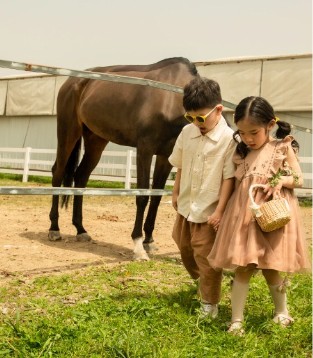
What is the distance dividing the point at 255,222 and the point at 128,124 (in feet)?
8.63

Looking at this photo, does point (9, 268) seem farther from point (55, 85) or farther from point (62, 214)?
point (55, 85)

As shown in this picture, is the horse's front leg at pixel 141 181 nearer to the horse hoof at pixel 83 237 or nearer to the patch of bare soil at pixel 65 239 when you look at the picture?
the patch of bare soil at pixel 65 239

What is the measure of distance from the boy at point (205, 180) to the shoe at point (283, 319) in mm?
346

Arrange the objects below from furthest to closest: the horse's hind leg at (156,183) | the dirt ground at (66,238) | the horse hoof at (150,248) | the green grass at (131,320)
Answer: the horse's hind leg at (156,183), the horse hoof at (150,248), the dirt ground at (66,238), the green grass at (131,320)

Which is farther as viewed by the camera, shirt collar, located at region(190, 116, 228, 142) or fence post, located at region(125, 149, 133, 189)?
fence post, located at region(125, 149, 133, 189)

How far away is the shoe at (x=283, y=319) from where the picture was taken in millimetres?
2893

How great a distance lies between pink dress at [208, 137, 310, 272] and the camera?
2.70 m

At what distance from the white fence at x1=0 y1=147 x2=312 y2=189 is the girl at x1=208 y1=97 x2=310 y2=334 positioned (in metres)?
9.14

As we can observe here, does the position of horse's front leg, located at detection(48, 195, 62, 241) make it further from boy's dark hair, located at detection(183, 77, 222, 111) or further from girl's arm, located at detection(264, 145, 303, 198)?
girl's arm, located at detection(264, 145, 303, 198)

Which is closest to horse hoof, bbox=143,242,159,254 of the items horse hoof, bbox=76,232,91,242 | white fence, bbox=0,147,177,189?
horse hoof, bbox=76,232,91,242

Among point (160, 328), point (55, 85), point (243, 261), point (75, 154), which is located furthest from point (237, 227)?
point (55, 85)

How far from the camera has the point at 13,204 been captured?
8.53 meters

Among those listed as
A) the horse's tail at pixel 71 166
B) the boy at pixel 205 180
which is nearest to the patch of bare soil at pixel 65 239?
the horse's tail at pixel 71 166

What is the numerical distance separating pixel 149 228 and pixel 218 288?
7.61 feet
